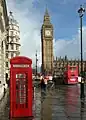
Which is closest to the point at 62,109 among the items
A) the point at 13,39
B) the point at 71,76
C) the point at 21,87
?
the point at 21,87

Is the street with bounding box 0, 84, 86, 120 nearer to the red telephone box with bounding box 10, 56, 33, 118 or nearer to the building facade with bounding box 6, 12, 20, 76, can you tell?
the red telephone box with bounding box 10, 56, 33, 118

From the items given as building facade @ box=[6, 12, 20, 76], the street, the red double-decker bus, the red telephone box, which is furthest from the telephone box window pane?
building facade @ box=[6, 12, 20, 76]

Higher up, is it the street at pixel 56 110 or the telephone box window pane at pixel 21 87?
the telephone box window pane at pixel 21 87

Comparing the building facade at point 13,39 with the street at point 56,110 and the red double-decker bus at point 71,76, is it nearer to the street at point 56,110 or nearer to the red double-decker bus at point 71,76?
the red double-decker bus at point 71,76

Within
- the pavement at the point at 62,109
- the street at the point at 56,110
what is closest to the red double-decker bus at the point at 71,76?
the pavement at the point at 62,109

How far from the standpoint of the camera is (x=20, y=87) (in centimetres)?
1284

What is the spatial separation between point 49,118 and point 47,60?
580ft

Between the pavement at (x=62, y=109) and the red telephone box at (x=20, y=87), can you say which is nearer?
the red telephone box at (x=20, y=87)

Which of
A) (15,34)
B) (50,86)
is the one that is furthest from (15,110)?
(15,34)

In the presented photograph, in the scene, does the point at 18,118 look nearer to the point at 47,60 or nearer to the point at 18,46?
the point at 18,46

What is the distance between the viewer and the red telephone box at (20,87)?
12617 millimetres

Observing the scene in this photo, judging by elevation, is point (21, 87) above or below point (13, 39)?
below

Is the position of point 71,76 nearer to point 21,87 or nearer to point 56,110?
point 56,110

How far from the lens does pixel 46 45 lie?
192750 mm
